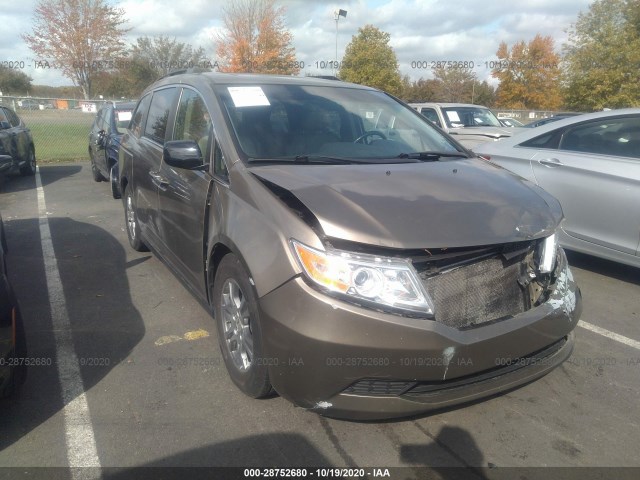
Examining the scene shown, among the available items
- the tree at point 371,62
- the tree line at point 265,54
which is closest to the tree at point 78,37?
the tree line at point 265,54

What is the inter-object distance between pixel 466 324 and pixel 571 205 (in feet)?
10.6

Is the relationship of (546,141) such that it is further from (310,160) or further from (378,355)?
(378,355)

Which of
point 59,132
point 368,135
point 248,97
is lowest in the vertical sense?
point 59,132

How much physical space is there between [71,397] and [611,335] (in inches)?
148

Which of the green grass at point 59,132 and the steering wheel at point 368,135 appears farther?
the green grass at point 59,132

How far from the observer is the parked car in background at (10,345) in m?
2.68

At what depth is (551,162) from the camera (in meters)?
5.36

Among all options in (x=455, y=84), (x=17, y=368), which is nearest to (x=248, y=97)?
(x=17, y=368)

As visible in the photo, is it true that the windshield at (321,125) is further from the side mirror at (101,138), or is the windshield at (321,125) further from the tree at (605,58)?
the tree at (605,58)

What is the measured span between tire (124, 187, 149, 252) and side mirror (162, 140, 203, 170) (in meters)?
2.20

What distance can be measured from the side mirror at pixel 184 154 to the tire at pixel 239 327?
699 millimetres

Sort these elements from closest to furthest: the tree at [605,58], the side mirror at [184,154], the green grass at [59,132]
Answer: the side mirror at [184,154], the green grass at [59,132], the tree at [605,58]

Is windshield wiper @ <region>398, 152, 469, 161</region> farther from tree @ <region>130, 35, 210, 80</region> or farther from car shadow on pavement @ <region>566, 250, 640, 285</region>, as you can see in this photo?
tree @ <region>130, 35, 210, 80</region>

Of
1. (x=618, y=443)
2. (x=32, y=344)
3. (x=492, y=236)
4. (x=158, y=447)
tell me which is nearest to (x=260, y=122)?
(x=492, y=236)
